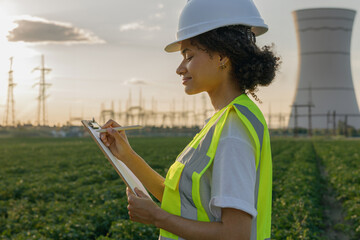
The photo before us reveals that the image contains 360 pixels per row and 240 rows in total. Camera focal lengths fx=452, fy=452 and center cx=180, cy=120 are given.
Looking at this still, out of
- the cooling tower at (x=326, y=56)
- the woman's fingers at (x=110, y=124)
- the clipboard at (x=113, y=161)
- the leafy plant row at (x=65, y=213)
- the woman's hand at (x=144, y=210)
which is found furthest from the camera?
the cooling tower at (x=326, y=56)

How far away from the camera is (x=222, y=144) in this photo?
129 cm

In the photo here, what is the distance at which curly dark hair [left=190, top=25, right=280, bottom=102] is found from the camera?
146 centimetres

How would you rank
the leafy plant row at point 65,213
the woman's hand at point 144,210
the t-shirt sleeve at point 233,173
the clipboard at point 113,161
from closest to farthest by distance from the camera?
the t-shirt sleeve at point 233,173 → the woman's hand at point 144,210 → the clipboard at point 113,161 → the leafy plant row at point 65,213

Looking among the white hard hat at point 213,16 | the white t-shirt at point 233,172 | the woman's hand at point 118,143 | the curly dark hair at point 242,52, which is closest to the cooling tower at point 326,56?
the woman's hand at point 118,143

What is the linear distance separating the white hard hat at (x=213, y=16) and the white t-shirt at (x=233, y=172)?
348 mm

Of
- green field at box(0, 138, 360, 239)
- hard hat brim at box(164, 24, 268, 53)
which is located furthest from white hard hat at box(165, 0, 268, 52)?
green field at box(0, 138, 360, 239)

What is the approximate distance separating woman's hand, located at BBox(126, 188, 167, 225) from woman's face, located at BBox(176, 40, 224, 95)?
40 centimetres

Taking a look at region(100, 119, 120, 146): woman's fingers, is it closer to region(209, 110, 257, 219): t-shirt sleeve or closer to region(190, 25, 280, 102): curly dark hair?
region(190, 25, 280, 102): curly dark hair

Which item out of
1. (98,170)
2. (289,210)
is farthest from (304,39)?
(289,210)

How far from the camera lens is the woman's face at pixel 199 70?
58.6 inches

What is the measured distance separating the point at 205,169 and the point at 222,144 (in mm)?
93

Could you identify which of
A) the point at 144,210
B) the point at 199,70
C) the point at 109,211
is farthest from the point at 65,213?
the point at 199,70

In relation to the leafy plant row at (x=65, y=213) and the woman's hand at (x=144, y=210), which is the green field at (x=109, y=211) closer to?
the leafy plant row at (x=65, y=213)

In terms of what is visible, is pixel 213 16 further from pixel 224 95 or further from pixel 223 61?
pixel 224 95
